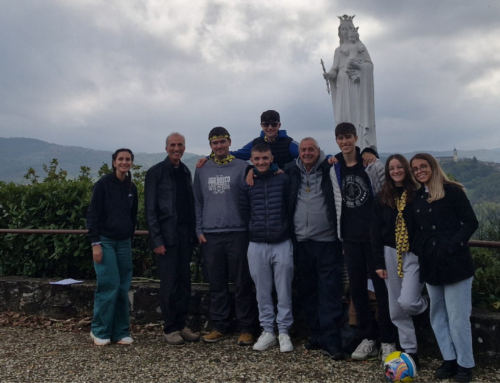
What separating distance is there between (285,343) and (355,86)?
17.1ft

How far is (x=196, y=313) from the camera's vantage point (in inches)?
201

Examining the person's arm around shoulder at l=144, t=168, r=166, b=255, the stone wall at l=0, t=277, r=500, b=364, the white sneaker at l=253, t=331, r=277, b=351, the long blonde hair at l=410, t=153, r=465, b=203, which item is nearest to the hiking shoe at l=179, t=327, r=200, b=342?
the stone wall at l=0, t=277, r=500, b=364

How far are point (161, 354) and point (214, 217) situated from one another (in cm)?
134

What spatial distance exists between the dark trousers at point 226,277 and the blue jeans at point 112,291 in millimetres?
835

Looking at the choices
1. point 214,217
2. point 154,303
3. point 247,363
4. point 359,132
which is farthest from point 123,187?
point 359,132

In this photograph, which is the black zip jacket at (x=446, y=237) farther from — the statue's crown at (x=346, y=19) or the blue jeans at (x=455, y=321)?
the statue's crown at (x=346, y=19)

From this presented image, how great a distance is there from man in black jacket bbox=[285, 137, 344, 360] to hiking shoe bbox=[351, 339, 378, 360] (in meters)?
0.15

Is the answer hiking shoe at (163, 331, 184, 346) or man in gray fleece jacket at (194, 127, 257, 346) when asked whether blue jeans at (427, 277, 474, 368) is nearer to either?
man in gray fleece jacket at (194, 127, 257, 346)

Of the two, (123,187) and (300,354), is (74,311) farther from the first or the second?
(300,354)

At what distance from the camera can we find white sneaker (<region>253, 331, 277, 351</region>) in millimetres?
4273

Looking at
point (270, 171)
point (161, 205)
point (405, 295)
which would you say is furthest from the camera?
point (161, 205)

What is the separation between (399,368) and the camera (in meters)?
3.46

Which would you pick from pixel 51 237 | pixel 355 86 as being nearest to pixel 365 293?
pixel 51 237

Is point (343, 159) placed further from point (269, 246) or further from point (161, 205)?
point (161, 205)
